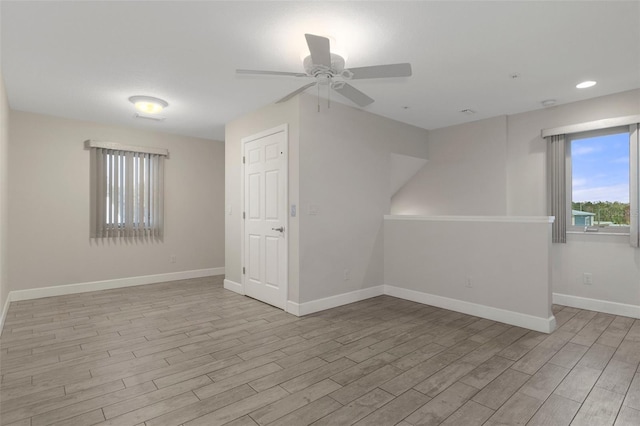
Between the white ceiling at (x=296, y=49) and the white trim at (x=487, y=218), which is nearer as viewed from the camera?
the white ceiling at (x=296, y=49)

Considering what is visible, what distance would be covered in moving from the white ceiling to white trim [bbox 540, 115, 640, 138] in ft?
1.05

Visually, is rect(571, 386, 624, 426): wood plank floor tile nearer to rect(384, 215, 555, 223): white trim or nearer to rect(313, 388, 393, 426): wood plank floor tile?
rect(313, 388, 393, 426): wood plank floor tile

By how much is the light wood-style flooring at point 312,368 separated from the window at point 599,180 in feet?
3.61

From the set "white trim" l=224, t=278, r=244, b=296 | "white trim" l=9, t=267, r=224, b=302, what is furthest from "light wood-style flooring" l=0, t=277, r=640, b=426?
"white trim" l=224, t=278, r=244, b=296

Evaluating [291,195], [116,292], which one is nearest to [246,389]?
[291,195]

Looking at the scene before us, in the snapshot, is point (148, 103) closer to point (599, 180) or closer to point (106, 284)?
point (106, 284)

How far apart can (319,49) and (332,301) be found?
9.29ft

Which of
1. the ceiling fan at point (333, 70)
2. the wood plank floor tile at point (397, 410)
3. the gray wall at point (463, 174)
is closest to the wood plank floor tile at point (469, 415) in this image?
the wood plank floor tile at point (397, 410)

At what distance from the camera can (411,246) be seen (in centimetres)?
444

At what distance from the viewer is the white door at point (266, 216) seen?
3.97 m

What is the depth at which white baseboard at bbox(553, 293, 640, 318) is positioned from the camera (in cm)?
368

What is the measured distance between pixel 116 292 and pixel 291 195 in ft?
10.1

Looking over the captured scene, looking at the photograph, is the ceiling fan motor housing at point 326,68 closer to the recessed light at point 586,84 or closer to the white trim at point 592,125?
the recessed light at point 586,84

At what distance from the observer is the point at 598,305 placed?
12.8 ft
